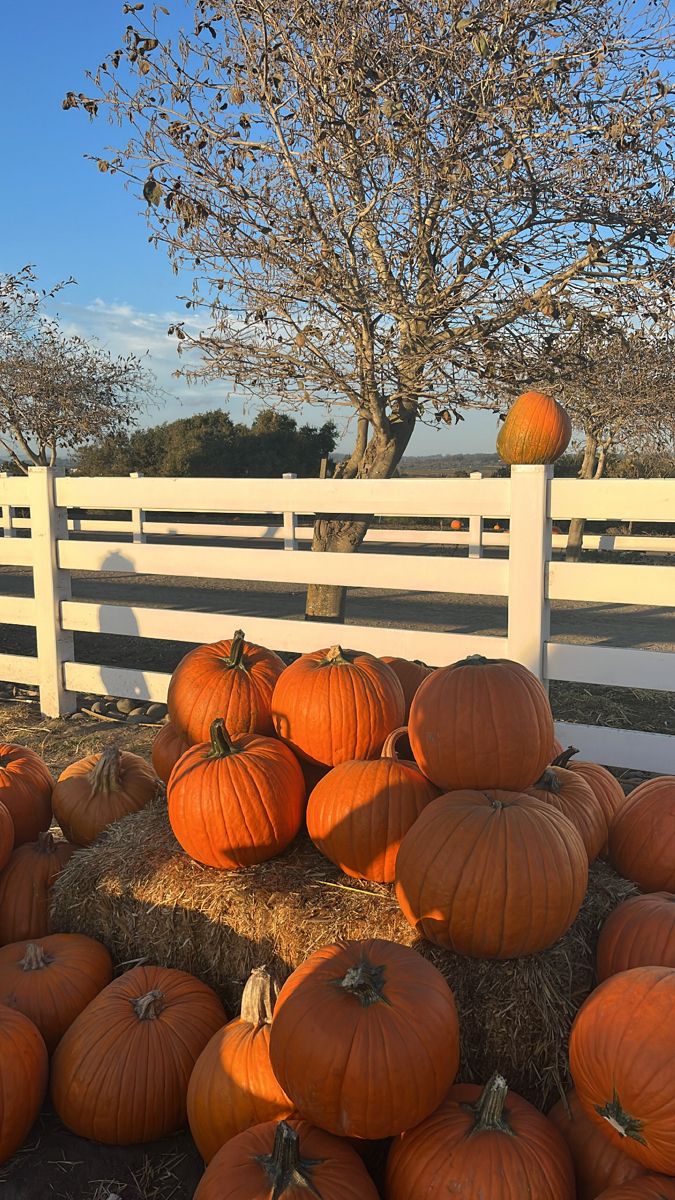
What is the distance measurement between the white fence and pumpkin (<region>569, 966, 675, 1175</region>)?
2.57 meters

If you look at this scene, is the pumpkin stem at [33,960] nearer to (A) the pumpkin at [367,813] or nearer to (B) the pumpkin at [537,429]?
(A) the pumpkin at [367,813]

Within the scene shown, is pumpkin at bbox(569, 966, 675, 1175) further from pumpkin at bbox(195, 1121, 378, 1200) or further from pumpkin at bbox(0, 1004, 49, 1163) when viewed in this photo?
pumpkin at bbox(0, 1004, 49, 1163)

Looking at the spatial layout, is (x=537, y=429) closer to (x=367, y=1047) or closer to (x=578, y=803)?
(x=578, y=803)

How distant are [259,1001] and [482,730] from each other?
891 millimetres

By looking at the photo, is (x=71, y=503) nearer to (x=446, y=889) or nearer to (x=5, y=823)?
(x=5, y=823)

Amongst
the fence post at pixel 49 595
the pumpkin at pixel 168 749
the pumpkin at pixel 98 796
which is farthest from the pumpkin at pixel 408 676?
the fence post at pixel 49 595

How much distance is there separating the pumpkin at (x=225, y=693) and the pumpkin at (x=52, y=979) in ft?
2.50

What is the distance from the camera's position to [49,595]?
6336 mm

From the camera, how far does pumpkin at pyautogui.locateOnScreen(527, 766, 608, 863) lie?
8.20 ft

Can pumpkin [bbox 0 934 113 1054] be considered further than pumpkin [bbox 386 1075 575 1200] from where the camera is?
Yes

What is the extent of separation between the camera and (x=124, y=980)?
238 cm

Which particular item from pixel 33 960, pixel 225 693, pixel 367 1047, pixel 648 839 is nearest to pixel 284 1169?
pixel 367 1047

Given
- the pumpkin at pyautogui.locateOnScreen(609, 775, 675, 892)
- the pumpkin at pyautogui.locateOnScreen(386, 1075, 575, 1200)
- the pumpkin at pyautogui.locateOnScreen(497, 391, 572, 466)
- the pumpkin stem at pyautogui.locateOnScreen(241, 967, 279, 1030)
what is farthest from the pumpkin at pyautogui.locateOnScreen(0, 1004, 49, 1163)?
the pumpkin at pyautogui.locateOnScreen(497, 391, 572, 466)

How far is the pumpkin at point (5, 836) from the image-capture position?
9.27 ft
